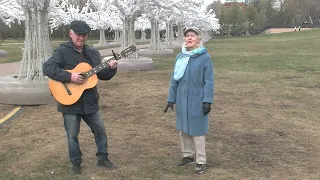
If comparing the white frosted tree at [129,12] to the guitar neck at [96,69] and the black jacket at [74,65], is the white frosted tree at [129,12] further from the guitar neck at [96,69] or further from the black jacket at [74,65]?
the guitar neck at [96,69]

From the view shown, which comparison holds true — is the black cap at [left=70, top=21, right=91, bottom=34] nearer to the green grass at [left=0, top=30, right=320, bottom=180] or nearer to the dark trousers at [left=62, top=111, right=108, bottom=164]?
the dark trousers at [left=62, top=111, right=108, bottom=164]

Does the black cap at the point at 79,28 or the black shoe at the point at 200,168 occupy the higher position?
the black cap at the point at 79,28

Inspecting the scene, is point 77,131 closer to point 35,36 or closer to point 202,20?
point 35,36

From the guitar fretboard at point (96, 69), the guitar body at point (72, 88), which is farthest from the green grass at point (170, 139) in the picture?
the guitar fretboard at point (96, 69)

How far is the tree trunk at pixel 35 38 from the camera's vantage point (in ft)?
27.3

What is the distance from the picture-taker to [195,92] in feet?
14.1

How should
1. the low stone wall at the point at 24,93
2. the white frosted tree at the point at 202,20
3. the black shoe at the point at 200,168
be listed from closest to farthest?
1. the black shoe at the point at 200,168
2. the low stone wall at the point at 24,93
3. the white frosted tree at the point at 202,20

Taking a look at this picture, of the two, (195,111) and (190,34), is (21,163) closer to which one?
(195,111)

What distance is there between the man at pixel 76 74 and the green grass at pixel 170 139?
45 centimetres

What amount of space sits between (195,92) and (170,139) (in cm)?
159

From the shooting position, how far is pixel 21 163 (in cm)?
480

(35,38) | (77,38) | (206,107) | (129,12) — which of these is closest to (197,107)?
(206,107)

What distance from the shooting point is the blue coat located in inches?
168

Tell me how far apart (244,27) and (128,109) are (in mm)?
76819
